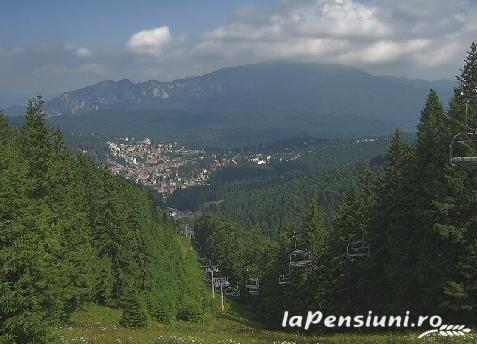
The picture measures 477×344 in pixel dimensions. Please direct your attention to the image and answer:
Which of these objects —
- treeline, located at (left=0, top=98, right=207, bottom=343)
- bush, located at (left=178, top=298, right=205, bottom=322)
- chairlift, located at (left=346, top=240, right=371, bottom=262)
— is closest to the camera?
treeline, located at (left=0, top=98, right=207, bottom=343)

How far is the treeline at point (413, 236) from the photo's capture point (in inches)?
874

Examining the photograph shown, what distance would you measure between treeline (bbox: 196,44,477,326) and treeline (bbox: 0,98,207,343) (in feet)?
38.6

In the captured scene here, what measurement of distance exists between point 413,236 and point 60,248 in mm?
17268

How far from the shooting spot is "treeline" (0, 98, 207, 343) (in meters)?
13.8

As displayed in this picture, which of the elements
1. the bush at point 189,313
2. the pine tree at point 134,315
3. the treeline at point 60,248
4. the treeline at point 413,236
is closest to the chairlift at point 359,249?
the treeline at point 413,236

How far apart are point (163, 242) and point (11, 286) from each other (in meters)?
62.1

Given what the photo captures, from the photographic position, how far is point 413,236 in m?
26.2

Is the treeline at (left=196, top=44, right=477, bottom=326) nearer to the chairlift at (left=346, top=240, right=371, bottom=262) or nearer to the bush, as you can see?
the chairlift at (left=346, top=240, right=371, bottom=262)

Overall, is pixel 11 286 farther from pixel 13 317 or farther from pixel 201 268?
pixel 201 268

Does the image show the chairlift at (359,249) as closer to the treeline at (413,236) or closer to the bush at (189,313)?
the treeline at (413,236)

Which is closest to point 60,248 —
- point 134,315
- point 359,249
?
point 134,315

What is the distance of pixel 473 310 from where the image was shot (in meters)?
22.5

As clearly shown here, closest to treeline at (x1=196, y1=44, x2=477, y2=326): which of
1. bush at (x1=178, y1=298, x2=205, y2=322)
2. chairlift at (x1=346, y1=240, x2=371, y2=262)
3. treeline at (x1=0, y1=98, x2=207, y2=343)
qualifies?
chairlift at (x1=346, y1=240, x2=371, y2=262)

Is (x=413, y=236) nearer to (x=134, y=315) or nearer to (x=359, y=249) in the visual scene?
(x=359, y=249)
